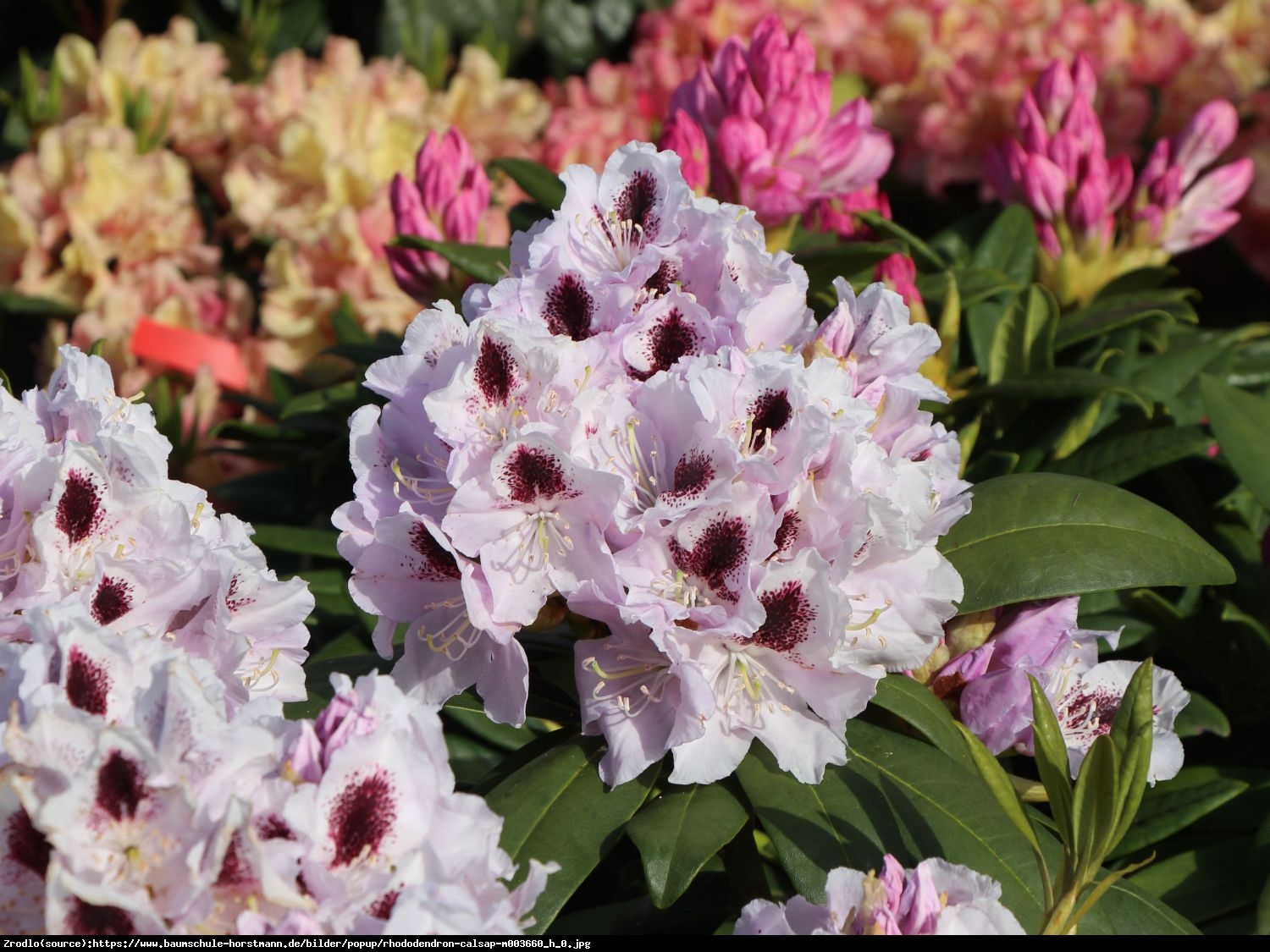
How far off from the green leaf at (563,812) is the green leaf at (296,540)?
1.84ft

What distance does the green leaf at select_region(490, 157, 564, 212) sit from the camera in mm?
1812

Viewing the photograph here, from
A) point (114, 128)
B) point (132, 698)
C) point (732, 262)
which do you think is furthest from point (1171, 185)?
point (114, 128)

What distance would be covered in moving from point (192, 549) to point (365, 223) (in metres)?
1.23

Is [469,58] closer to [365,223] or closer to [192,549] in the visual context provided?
[365,223]

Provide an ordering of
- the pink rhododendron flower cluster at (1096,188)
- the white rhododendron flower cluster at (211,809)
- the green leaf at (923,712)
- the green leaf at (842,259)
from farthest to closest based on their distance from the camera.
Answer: the pink rhododendron flower cluster at (1096,188), the green leaf at (842,259), the green leaf at (923,712), the white rhododendron flower cluster at (211,809)

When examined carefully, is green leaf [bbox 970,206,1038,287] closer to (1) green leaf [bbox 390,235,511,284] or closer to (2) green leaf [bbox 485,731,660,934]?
(1) green leaf [bbox 390,235,511,284]

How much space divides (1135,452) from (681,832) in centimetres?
69

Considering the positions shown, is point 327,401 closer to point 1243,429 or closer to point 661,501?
point 661,501

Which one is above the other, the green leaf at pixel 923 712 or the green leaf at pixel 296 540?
the green leaf at pixel 923 712

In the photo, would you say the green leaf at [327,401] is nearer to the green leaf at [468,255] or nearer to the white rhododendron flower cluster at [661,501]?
the green leaf at [468,255]

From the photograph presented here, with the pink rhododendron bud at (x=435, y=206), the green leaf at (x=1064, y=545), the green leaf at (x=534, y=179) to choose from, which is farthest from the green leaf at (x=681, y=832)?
the green leaf at (x=534, y=179)

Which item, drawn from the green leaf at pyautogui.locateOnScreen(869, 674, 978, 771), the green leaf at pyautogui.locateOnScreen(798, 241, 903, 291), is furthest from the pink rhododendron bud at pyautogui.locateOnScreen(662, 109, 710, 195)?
the green leaf at pyautogui.locateOnScreen(869, 674, 978, 771)

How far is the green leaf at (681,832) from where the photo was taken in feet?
3.01

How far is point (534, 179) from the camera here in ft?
6.01
